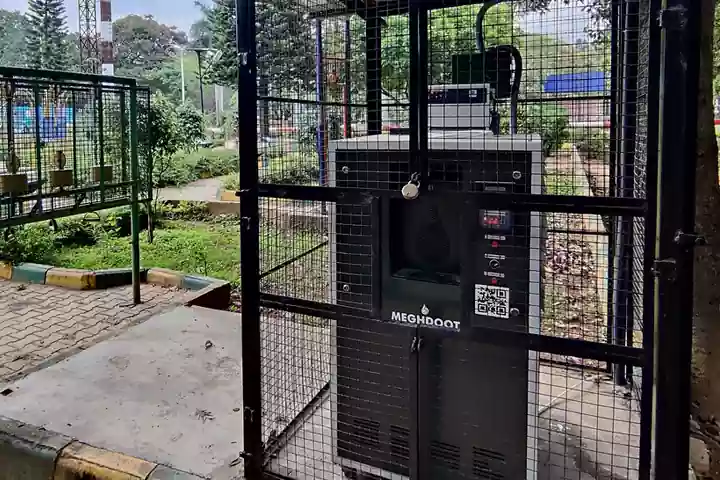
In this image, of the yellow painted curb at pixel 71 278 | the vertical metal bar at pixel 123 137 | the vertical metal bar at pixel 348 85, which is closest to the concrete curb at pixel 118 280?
the yellow painted curb at pixel 71 278

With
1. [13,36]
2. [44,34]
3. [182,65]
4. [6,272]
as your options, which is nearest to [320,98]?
[6,272]

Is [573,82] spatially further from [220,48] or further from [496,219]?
[220,48]

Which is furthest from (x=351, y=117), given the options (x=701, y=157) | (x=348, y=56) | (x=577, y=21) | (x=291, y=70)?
(x=701, y=157)

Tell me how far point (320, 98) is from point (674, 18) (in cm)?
165

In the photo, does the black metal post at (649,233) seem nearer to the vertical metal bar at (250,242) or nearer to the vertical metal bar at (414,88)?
the vertical metal bar at (414,88)

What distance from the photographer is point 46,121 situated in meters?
4.13

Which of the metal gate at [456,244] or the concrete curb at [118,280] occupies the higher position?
the metal gate at [456,244]

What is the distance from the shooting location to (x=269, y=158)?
92.8 inches

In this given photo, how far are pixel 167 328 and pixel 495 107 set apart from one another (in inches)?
109

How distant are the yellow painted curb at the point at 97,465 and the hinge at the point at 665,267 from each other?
2067 mm

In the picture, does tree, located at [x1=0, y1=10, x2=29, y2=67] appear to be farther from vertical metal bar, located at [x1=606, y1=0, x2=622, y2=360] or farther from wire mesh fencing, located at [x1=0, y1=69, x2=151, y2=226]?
vertical metal bar, located at [x1=606, y1=0, x2=622, y2=360]

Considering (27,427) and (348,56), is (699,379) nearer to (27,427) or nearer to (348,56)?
(348,56)

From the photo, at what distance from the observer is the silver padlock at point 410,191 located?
1859 mm

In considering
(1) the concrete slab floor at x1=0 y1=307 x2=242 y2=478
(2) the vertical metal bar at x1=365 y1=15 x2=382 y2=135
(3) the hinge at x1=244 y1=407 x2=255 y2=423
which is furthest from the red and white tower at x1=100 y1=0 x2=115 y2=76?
(3) the hinge at x1=244 y1=407 x2=255 y2=423
